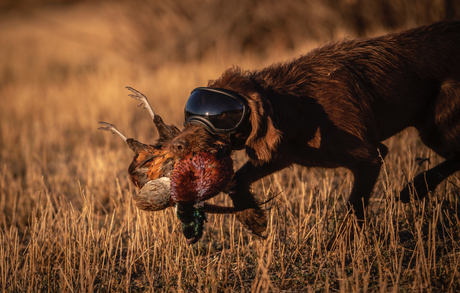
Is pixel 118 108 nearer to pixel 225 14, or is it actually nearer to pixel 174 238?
pixel 225 14

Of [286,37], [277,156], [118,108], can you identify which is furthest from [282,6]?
[277,156]

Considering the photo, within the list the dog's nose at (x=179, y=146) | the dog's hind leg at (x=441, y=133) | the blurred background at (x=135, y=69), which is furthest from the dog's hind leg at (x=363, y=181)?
the blurred background at (x=135, y=69)

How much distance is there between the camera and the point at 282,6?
11.2m

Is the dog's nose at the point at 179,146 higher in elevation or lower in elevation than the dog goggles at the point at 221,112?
lower

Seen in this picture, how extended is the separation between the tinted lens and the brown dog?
7 cm

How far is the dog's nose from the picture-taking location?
2.35m

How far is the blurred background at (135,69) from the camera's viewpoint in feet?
19.5

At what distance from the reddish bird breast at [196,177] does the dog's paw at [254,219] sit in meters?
0.61

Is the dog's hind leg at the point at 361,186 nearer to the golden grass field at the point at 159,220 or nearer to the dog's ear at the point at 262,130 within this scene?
the golden grass field at the point at 159,220

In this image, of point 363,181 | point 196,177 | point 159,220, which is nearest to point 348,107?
point 363,181

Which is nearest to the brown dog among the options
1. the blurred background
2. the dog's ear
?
the dog's ear

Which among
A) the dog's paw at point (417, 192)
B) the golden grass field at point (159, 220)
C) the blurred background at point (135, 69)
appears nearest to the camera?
the golden grass field at point (159, 220)

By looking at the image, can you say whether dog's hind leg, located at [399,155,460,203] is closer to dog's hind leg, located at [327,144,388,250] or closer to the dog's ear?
dog's hind leg, located at [327,144,388,250]

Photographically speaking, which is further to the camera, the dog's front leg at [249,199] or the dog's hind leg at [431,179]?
the dog's hind leg at [431,179]
